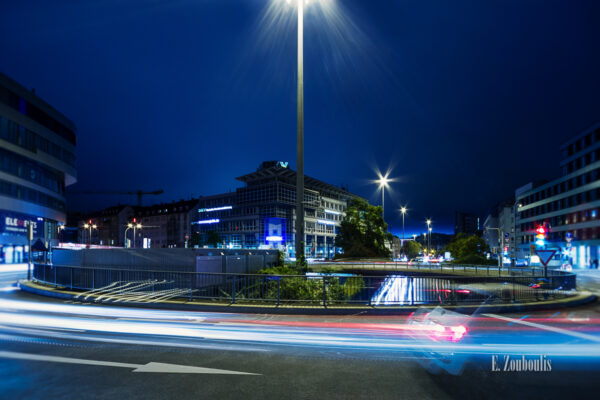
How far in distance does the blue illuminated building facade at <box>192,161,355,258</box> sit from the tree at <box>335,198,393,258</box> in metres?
16.7

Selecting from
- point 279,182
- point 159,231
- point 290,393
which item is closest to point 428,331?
point 290,393

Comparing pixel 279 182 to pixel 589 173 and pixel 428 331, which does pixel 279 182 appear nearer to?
pixel 589 173

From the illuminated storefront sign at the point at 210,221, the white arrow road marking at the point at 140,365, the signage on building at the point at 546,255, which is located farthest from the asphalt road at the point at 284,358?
the illuminated storefront sign at the point at 210,221

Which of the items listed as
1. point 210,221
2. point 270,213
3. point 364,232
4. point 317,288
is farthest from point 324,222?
point 317,288

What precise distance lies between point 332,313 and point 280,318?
5.54 feet

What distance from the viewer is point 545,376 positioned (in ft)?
19.0

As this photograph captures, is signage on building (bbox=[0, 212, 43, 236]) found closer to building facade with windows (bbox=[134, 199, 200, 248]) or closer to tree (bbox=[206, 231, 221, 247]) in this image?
tree (bbox=[206, 231, 221, 247])

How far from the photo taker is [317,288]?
1401cm

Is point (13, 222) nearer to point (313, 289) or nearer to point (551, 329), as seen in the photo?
point (313, 289)

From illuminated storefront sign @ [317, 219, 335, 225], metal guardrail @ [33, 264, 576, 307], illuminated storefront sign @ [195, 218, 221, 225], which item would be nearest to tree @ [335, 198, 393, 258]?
illuminated storefront sign @ [317, 219, 335, 225]

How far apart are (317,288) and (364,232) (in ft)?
176

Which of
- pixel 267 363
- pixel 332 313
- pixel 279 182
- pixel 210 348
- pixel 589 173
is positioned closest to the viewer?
pixel 267 363

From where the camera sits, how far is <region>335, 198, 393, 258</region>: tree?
66.1 metres

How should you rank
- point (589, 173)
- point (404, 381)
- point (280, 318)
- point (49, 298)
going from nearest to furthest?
point (404, 381)
point (280, 318)
point (49, 298)
point (589, 173)
